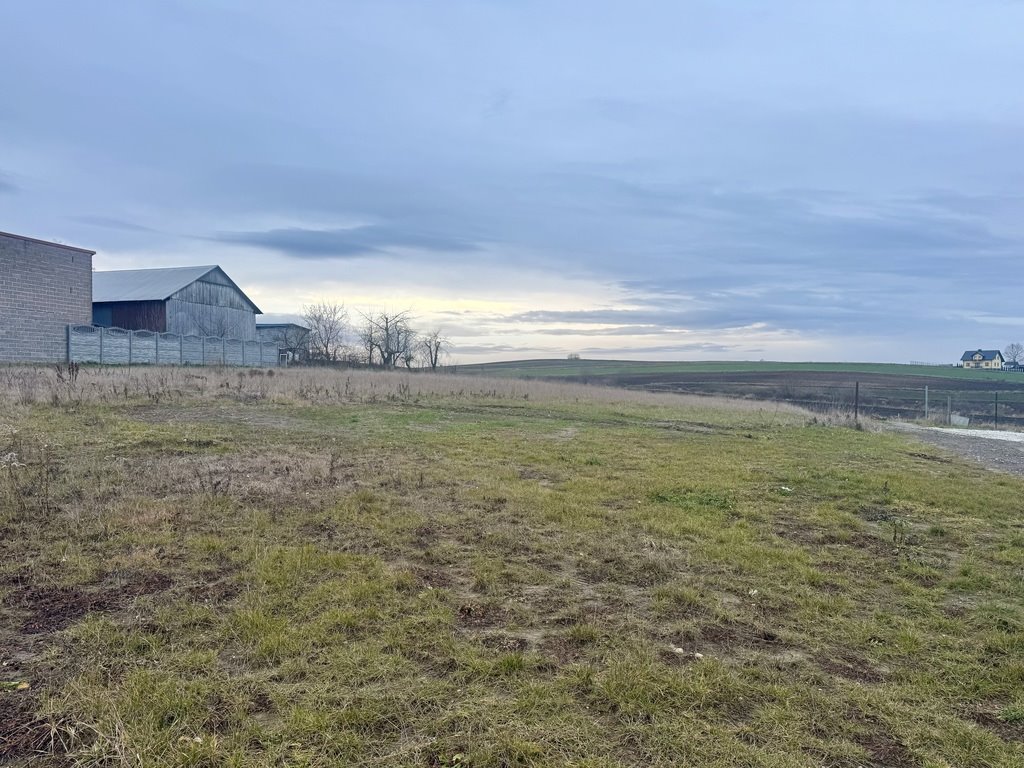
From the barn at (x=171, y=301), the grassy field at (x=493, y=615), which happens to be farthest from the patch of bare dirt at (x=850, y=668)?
the barn at (x=171, y=301)

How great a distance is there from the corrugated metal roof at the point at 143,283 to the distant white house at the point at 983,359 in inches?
4026

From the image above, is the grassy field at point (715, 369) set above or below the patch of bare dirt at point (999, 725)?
above

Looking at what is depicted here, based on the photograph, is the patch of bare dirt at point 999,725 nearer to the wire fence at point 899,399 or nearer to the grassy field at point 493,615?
the grassy field at point 493,615

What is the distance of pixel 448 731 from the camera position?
2510 mm

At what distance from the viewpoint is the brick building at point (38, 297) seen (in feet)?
92.0

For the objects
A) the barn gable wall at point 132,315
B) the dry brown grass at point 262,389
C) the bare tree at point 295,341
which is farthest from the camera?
the bare tree at point 295,341

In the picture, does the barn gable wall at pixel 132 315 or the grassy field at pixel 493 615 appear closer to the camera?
the grassy field at pixel 493 615

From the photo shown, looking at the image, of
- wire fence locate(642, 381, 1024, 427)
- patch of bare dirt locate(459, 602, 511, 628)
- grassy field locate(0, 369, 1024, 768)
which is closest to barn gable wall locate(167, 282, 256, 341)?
wire fence locate(642, 381, 1024, 427)

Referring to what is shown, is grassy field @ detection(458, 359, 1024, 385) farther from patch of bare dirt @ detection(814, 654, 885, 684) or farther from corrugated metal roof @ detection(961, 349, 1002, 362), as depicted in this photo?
patch of bare dirt @ detection(814, 654, 885, 684)

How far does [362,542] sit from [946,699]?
3912 millimetres

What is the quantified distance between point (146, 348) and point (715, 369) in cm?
6582

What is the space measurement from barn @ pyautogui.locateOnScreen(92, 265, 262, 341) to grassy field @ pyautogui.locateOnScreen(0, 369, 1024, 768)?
112ft

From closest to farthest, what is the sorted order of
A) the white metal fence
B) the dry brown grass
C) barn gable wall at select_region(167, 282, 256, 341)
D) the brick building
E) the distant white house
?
1. the dry brown grass
2. the brick building
3. the white metal fence
4. barn gable wall at select_region(167, 282, 256, 341)
5. the distant white house

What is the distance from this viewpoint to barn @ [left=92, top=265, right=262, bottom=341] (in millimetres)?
38500
